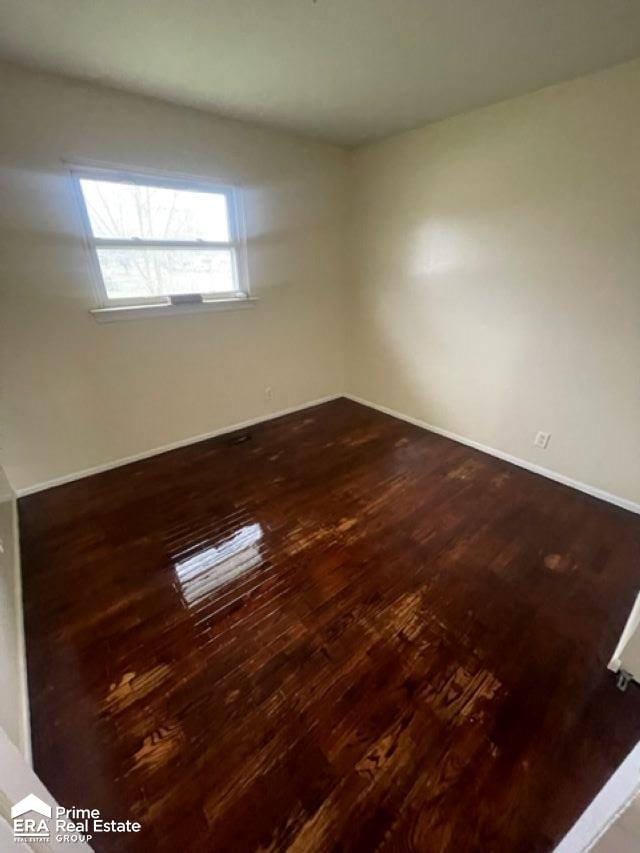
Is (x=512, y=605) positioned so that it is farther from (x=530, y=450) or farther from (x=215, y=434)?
(x=215, y=434)

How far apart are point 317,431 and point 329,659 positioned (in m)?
2.13

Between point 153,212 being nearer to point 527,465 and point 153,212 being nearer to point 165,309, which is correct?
point 165,309

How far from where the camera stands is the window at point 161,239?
2332mm

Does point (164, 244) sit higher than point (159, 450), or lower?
higher

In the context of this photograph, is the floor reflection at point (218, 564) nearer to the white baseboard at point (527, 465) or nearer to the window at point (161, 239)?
the window at point (161, 239)

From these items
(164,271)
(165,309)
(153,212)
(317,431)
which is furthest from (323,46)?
(317,431)

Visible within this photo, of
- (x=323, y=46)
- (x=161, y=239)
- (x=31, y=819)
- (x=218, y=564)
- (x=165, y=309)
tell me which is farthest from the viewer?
(x=165, y=309)

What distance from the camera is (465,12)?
1440 millimetres

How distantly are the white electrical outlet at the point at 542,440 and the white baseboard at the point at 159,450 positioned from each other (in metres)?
2.08

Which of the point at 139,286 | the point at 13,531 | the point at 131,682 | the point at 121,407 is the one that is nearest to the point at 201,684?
the point at 131,682

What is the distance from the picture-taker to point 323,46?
1.68m

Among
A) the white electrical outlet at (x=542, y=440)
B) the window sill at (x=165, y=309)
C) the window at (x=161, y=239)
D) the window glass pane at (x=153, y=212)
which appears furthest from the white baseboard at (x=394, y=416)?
the window glass pane at (x=153, y=212)

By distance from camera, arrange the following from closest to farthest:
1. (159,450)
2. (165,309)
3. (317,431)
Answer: (165,309) → (159,450) → (317,431)

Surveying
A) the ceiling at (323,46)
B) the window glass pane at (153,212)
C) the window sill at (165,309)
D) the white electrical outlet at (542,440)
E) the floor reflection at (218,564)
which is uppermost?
the ceiling at (323,46)
